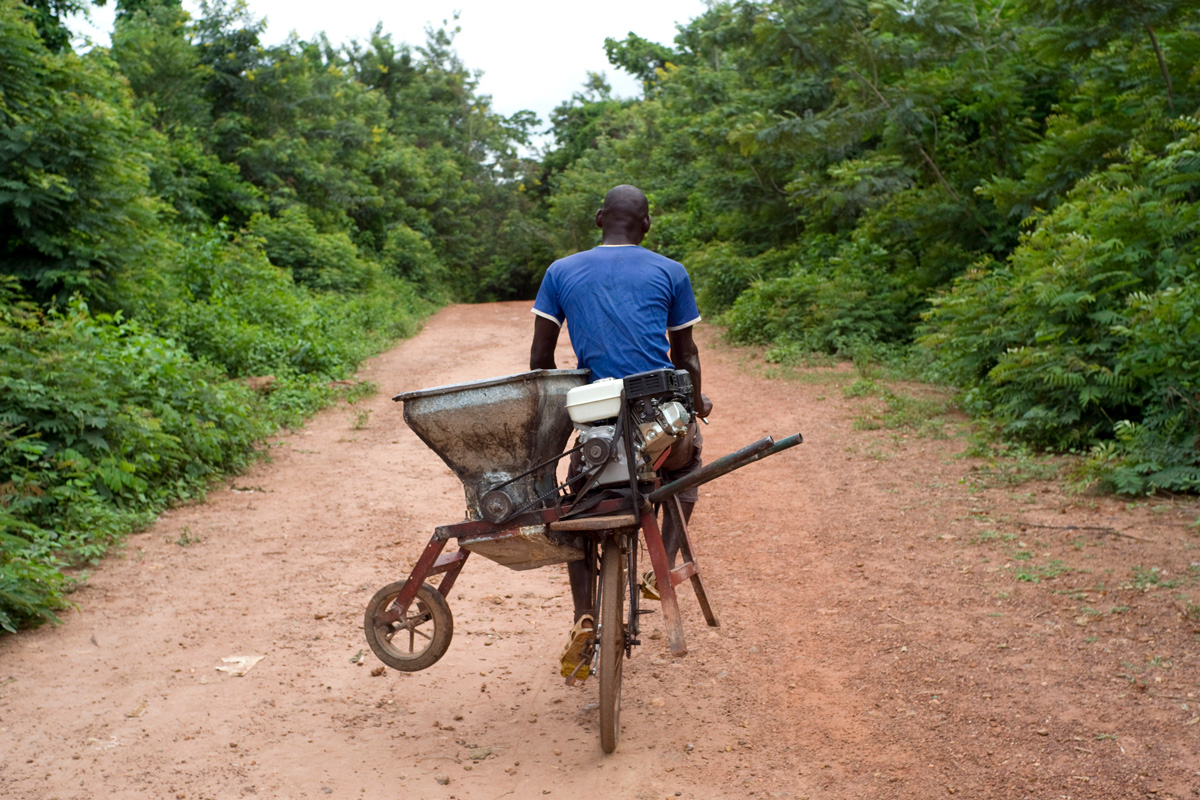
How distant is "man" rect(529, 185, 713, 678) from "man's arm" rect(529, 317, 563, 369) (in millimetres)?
19

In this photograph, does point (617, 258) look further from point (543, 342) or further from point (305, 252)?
point (305, 252)

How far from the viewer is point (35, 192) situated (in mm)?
10352

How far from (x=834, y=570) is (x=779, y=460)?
2.78 meters

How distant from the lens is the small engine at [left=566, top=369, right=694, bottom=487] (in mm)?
3352

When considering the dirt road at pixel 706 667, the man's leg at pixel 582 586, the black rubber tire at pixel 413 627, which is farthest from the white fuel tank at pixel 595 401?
the dirt road at pixel 706 667

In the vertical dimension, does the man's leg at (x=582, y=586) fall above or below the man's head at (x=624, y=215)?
below

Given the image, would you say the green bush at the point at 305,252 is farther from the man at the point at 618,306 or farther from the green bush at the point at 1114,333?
the man at the point at 618,306

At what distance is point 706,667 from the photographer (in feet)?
14.5

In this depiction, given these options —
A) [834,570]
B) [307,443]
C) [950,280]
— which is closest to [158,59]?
[307,443]

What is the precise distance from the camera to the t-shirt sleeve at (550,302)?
3785mm

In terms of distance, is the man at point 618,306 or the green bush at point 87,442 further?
the green bush at point 87,442

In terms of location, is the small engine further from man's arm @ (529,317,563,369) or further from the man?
man's arm @ (529,317,563,369)

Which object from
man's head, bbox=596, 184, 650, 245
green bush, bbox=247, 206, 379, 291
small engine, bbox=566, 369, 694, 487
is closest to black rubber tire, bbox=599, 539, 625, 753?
small engine, bbox=566, 369, 694, 487

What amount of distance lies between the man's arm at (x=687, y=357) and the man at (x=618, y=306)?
0.04ft
